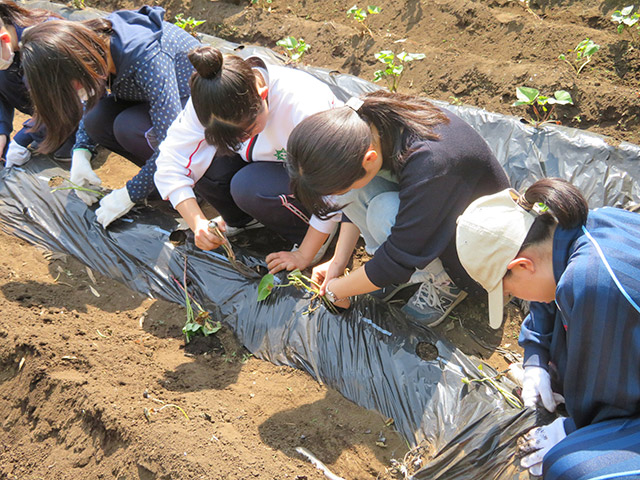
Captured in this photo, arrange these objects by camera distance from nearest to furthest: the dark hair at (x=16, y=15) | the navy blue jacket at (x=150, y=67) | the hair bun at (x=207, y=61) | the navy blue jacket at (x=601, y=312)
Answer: the navy blue jacket at (x=601, y=312)
the hair bun at (x=207, y=61)
the navy blue jacket at (x=150, y=67)
the dark hair at (x=16, y=15)

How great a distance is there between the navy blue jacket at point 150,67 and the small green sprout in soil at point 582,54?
176cm

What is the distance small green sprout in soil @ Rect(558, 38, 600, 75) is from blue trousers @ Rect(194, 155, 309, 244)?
5.14 feet

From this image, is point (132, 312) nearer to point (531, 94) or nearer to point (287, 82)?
point (287, 82)

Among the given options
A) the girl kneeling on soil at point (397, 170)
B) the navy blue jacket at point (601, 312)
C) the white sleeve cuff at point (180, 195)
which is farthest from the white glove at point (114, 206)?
the navy blue jacket at point (601, 312)

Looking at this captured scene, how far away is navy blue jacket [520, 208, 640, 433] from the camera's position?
1046 mm

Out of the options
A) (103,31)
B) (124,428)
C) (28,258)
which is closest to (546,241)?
(124,428)

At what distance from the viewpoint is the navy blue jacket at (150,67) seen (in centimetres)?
201

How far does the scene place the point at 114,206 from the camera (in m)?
2.19

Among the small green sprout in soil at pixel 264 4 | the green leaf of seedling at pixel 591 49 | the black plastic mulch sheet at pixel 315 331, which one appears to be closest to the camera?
the black plastic mulch sheet at pixel 315 331

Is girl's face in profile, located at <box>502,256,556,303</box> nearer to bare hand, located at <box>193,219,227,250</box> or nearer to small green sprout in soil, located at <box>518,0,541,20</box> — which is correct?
bare hand, located at <box>193,219,227,250</box>

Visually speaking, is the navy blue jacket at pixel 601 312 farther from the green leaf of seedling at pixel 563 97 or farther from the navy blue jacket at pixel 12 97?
the navy blue jacket at pixel 12 97

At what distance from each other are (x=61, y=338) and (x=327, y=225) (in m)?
0.97

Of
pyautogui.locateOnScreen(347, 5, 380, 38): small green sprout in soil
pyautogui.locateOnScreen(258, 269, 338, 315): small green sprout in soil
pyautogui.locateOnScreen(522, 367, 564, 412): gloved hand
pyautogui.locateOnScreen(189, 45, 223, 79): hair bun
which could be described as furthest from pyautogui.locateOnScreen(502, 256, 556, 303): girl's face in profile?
pyautogui.locateOnScreen(347, 5, 380, 38): small green sprout in soil

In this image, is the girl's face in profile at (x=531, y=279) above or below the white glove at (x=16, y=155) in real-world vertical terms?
above
